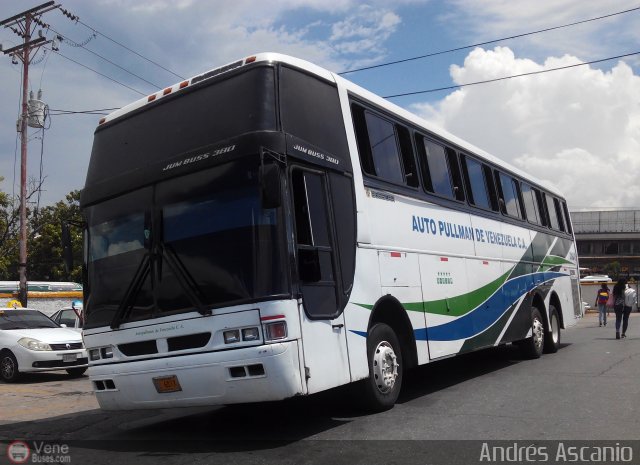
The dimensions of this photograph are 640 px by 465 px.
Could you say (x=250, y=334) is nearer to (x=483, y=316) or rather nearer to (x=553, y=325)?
(x=483, y=316)

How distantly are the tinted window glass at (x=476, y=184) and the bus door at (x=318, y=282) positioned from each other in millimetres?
4848

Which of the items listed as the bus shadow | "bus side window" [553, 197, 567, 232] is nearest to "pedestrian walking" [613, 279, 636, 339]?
"bus side window" [553, 197, 567, 232]

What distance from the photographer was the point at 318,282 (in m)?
6.48

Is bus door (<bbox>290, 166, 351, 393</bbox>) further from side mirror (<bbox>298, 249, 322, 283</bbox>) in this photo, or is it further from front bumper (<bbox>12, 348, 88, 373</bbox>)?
front bumper (<bbox>12, 348, 88, 373</bbox>)

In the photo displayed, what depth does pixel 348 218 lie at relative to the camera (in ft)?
23.6

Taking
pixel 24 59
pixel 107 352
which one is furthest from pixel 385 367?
pixel 24 59

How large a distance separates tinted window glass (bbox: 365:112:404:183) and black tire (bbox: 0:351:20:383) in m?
9.53

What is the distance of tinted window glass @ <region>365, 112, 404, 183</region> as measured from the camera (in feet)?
26.8

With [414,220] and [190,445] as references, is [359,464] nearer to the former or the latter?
[190,445]

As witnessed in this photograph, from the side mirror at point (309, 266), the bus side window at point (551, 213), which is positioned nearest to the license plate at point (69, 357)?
the side mirror at point (309, 266)

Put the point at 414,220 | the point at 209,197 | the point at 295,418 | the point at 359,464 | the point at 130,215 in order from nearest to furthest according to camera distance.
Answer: the point at 359,464 → the point at 209,197 → the point at 130,215 → the point at 295,418 → the point at 414,220

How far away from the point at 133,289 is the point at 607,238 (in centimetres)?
8680

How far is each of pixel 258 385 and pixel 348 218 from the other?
216 cm

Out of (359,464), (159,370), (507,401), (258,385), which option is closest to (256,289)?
(258,385)
